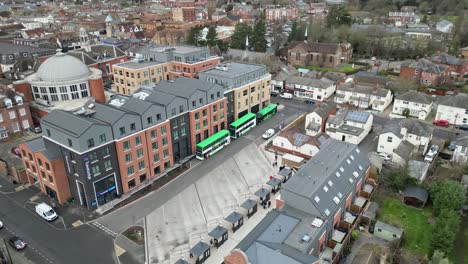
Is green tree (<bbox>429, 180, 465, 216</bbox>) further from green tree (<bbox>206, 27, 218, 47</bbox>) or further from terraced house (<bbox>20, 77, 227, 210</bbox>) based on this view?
green tree (<bbox>206, 27, 218, 47</bbox>)

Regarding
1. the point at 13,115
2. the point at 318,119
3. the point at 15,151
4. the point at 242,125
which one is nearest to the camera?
the point at 15,151

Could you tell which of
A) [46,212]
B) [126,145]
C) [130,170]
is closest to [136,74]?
[126,145]

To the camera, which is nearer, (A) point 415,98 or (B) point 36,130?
(B) point 36,130

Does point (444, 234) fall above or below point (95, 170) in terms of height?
below

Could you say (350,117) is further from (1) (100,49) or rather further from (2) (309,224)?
(1) (100,49)

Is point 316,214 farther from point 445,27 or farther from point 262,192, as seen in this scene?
point 445,27

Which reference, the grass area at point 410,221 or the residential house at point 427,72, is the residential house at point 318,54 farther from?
the grass area at point 410,221

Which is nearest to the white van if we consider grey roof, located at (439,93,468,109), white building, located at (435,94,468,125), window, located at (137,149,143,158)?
window, located at (137,149,143,158)

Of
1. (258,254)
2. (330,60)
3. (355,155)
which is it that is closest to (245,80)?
(355,155)
